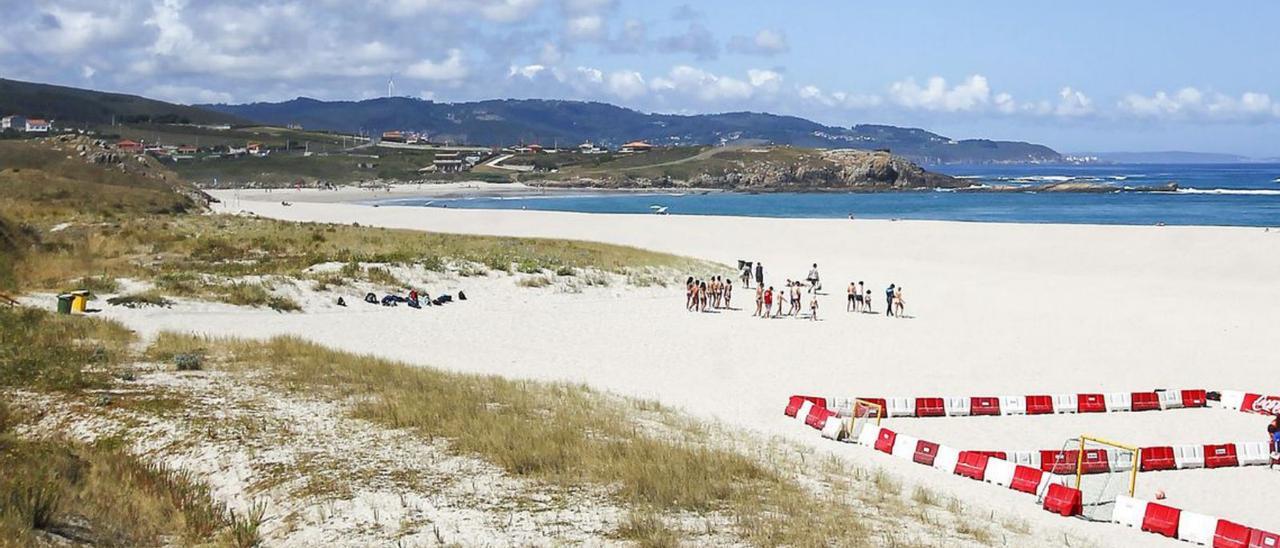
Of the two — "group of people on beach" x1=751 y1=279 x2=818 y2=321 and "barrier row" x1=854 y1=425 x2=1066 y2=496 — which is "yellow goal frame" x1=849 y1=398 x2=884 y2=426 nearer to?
"barrier row" x1=854 y1=425 x2=1066 y2=496

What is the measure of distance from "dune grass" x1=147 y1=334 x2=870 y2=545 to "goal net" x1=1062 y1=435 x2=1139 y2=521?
138 inches

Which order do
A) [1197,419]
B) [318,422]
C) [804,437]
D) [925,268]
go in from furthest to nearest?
[925,268] → [1197,419] → [804,437] → [318,422]

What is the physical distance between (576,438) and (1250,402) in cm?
1209

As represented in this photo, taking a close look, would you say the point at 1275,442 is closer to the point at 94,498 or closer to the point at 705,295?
the point at 94,498

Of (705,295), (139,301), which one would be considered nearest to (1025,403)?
(705,295)

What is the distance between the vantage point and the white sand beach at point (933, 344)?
15.8 metres

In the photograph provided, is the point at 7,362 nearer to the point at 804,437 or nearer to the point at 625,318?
the point at 804,437

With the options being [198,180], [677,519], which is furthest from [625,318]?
[198,180]

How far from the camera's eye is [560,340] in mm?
23734

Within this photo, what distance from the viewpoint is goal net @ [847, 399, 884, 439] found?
15.5m

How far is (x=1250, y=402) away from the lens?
17812 mm

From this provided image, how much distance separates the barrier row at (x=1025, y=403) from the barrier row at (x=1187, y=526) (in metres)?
5.23

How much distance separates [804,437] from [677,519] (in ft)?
17.8

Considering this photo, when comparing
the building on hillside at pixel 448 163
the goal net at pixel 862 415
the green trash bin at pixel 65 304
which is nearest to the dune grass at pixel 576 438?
the goal net at pixel 862 415
